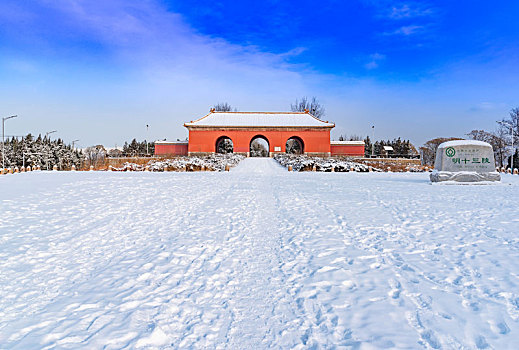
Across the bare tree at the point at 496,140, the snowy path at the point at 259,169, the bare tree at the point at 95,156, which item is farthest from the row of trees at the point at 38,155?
the bare tree at the point at 496,140

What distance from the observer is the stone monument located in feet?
42.9

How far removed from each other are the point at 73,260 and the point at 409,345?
4.17m

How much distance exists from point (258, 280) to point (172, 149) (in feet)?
135

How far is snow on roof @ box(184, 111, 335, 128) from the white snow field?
3400 cm

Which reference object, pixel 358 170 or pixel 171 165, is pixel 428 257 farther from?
pixel 171 165

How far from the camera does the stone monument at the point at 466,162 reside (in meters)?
13.1

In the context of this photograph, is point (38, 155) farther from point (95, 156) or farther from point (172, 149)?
point (172, 149)

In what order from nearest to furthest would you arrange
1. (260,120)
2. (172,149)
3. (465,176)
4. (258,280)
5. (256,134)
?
1. (258,280)
2. (465,176)
3. (256,134)
4. (260,120)
5. (172,149)

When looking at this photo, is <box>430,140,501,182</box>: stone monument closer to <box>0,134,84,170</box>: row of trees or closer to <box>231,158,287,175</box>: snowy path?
<box>231,158,287,175</box>: snowy path

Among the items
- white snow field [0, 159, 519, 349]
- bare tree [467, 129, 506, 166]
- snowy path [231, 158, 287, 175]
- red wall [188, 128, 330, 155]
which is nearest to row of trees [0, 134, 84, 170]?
red wall [188, 128, 330, 155]

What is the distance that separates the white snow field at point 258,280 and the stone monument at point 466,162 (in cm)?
712

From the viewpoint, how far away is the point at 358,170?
22312 mm

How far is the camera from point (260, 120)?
42156 millimetres

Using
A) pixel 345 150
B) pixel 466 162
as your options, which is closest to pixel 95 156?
pixel 345 150
